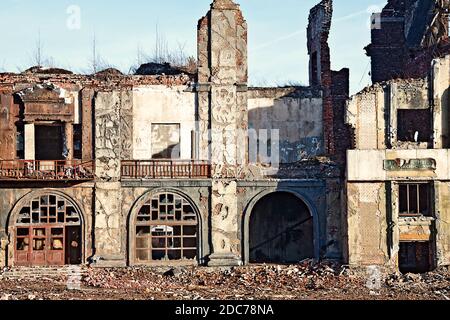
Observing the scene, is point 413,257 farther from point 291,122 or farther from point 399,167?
point 291,122

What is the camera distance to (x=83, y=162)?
89.8 feet

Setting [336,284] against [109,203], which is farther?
[109,203]

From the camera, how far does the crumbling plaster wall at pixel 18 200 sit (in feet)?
88.3

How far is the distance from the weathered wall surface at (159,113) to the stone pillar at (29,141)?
354 centimetres

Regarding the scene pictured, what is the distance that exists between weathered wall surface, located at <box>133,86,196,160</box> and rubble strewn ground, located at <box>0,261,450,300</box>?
14.1 ft

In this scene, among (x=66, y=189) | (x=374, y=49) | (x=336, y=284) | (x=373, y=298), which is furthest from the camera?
(x=374, y=49)

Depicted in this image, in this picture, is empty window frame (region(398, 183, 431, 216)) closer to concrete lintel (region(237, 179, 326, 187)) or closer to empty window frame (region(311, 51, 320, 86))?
concrete lintel (region(237, 179, 326, 187))

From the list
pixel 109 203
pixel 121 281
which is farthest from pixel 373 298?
pixel 109 203

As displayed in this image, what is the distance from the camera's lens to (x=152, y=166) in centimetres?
2753

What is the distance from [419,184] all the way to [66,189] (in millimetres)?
12016

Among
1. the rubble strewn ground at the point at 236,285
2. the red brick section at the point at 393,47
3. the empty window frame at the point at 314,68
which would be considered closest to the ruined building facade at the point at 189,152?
the rubble strewn ground at the point at 236,285

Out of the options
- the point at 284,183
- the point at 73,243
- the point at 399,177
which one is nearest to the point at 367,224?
the point at 399,177

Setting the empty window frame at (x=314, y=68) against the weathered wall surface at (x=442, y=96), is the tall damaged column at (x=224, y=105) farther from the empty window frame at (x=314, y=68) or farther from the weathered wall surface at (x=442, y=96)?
the weathered wall surface at (x=442, y=96)
